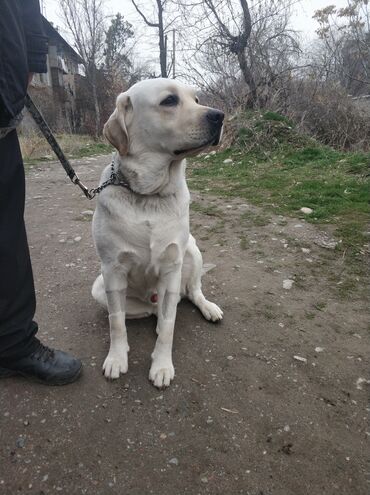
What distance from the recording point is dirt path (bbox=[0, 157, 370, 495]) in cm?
133

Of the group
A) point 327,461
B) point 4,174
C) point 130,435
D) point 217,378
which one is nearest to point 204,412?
point 217,378

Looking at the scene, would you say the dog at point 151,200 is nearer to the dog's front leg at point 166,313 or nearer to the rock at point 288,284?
the dog's front leg at point 166,313

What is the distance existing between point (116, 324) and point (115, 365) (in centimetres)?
20

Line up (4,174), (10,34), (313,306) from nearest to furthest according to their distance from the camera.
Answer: (10,34), (4,174), (313,306)

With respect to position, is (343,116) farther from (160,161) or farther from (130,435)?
(130,435)

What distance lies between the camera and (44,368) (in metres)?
1.71

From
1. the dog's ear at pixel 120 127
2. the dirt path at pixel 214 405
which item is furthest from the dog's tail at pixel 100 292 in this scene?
the dog's ear at pixel 120 127

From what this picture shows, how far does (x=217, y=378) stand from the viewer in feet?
5.91

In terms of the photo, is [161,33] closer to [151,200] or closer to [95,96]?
[95,96]

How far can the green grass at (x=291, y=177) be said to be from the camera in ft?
12.8

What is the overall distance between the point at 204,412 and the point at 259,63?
9061 millimetres

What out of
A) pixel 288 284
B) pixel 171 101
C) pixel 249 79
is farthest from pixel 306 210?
pixel 249 79

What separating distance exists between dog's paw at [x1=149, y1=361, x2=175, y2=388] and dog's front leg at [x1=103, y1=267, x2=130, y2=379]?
151mm

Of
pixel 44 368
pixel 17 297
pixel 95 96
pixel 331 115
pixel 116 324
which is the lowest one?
pixel 44 368
